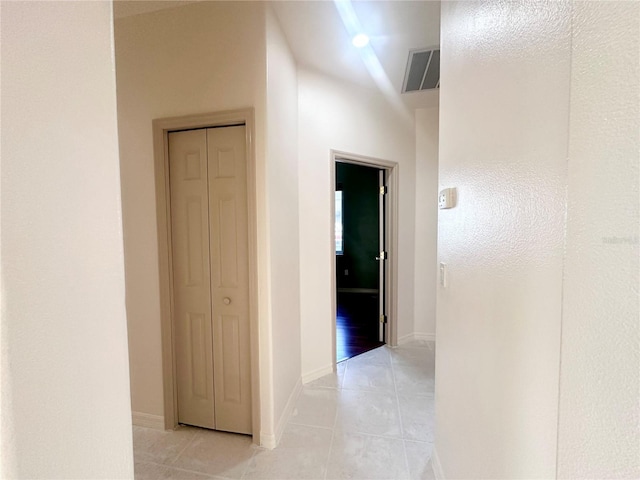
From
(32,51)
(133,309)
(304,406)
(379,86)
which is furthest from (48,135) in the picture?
(379,86)

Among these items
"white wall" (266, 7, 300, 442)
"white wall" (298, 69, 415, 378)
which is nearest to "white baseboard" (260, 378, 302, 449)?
"white wall" (266, 7, 300, 442)

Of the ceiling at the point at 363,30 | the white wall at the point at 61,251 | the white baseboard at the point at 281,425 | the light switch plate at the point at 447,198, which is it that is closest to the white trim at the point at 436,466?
the white baseboard at the point at 281,425

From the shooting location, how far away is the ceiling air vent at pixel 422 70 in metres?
2.32

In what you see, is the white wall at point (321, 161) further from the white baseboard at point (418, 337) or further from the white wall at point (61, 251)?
the white wall at point (61, 251)

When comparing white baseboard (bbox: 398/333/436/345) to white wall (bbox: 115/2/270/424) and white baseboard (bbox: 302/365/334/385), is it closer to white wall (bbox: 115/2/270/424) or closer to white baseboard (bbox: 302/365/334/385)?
white baseboard (bbox: 302/365/334/385)

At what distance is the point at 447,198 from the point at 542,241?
0.69 meters

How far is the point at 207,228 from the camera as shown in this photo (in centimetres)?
186

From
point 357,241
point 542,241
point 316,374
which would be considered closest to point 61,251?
point 542,241

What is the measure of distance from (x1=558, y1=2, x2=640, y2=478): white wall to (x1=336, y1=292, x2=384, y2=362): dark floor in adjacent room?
8.79ft

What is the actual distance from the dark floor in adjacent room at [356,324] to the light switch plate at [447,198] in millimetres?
2165

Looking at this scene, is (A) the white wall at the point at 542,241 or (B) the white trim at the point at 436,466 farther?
(B) the white trim at the point at 436,466

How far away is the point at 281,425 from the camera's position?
192 cm

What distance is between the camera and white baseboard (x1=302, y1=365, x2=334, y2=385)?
99.7 inches

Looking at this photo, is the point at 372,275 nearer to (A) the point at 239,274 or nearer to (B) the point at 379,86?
(B) the point at 379,86
